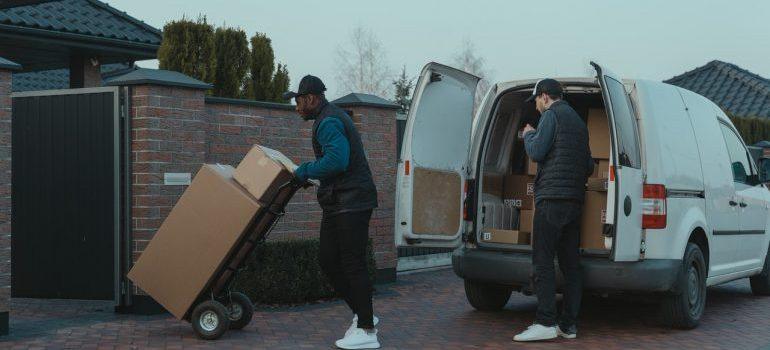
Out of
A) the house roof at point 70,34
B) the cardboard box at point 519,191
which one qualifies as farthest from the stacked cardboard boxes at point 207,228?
the house roof at point 70,34

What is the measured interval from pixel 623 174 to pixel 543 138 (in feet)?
2.10

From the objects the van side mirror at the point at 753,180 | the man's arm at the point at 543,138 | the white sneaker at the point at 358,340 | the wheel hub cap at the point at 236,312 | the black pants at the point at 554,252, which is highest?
the man's arm at the point at 543,138

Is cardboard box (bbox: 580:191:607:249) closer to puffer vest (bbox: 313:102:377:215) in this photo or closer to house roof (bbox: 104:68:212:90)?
puffer vest (bbox: 313:102:377:215)

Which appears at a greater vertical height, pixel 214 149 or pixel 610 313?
pixel 214 149

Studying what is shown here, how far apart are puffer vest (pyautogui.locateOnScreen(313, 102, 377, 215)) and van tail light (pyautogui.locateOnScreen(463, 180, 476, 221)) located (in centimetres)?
149

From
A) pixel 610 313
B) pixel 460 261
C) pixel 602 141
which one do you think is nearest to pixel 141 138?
pixel 460 261

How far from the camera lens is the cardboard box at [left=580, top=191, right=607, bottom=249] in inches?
299

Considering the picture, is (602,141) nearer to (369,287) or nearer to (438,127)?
(438,127)

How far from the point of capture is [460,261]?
26.6 feet

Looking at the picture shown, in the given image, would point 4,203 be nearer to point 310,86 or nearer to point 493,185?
point 310,86

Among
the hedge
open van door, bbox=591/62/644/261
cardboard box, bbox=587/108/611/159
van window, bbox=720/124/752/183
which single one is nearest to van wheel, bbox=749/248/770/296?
van window, bbox=720/124/752/183

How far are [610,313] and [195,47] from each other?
20.0ft

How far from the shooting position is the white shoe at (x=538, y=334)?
23.6ft

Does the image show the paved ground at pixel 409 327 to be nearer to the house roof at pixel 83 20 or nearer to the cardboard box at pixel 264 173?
the cardboard box at pixel 264 173
